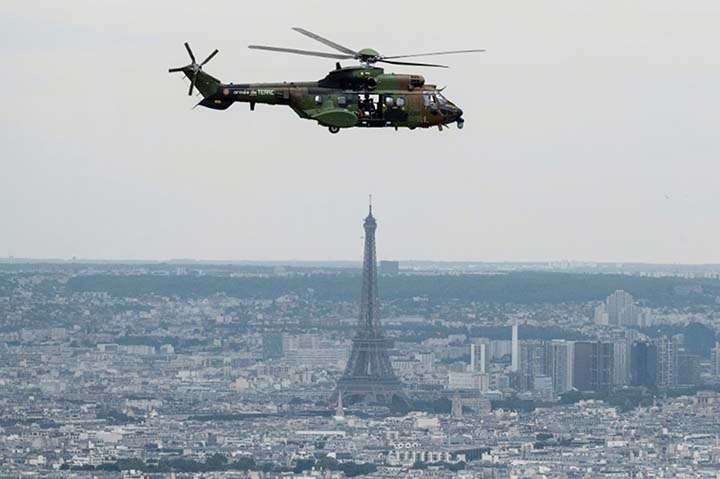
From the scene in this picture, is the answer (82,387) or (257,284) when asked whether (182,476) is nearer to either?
(82,387)

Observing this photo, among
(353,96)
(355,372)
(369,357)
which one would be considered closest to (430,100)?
(353,96)

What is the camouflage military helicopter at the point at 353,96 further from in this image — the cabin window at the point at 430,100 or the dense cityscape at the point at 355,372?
the dense cityscape at the point at 355,372

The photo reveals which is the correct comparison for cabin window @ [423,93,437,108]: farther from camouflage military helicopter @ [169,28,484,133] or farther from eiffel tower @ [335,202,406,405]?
eiffel tower @ [335,202,406,405]

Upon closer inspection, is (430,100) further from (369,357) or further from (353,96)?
(369,357)

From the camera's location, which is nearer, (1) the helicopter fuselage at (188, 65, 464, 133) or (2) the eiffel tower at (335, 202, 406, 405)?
(1) the helicopter fuselage at (188, 65, 464, 133)

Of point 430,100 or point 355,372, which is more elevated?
point 430,100

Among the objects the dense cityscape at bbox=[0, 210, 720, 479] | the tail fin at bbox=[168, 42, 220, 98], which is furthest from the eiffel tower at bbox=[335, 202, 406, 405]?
the tail fin at bbox=[168, 42, 220, 98]

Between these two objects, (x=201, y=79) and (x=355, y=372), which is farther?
(x=355, y=372)

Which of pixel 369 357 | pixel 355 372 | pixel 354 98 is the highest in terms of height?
pixel 354 98
